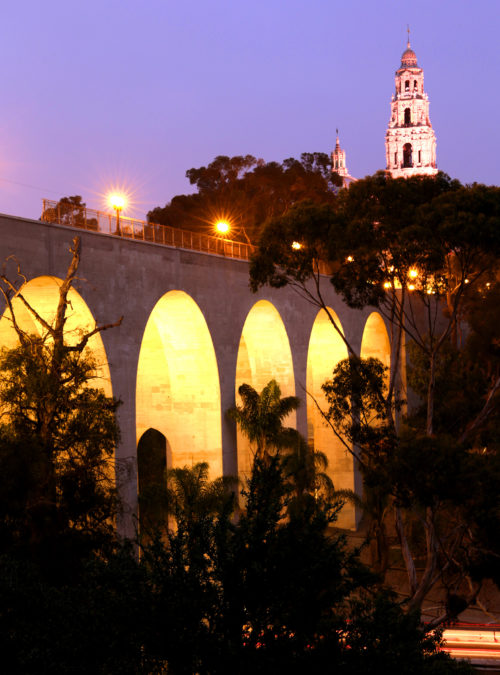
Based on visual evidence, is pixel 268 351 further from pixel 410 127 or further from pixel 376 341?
pixel 410 127

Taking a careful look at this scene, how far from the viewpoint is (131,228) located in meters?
20.2

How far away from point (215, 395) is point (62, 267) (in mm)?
7161

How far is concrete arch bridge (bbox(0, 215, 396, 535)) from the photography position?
18.1m

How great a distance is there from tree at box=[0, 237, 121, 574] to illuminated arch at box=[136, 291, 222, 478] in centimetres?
870

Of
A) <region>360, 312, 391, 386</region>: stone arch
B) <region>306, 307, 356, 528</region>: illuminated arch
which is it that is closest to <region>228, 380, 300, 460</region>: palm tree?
<region>306, 307, 356, 528</region>: illuminated arch

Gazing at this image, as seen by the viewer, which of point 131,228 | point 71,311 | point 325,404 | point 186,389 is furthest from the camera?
point 325,404

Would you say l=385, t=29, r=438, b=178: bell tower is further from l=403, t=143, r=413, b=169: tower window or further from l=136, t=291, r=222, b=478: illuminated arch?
l=136, t=291, r=222, b=478: illuminated arch

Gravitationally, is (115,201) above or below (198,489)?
above

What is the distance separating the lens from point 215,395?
2309 centimetres

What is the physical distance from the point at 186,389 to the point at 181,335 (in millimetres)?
1574

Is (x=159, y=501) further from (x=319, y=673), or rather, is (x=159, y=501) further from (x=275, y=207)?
(x=275, y=207)

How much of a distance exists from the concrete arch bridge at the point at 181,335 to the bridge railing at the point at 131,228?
1.03ft

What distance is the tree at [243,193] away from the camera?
46875 millimetres

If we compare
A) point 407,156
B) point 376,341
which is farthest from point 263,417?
point 407,156
